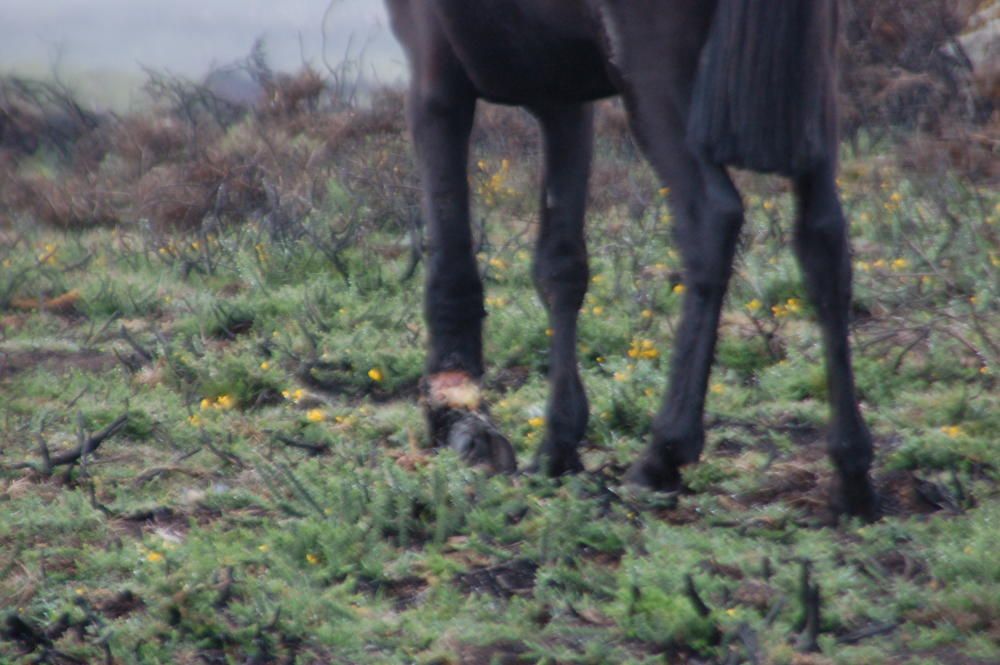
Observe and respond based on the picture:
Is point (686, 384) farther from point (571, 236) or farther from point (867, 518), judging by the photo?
point (571, 236)

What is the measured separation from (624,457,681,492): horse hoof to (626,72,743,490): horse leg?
2.5 inches

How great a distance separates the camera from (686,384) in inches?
153

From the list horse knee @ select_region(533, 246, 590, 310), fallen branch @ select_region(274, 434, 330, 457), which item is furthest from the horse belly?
fallen branch @ select_region(274, 434, 330, 457)

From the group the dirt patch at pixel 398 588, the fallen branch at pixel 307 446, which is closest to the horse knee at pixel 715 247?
the dirt patch at pixel 398 588

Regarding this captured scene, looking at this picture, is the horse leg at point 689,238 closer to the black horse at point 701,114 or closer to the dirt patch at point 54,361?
the black horse at point 701,114

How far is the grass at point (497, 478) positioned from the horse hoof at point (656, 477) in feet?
0.20

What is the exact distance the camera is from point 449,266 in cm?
494

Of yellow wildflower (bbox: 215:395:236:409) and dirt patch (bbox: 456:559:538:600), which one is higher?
yellow wildflower (bbox: 215:395:236:409)

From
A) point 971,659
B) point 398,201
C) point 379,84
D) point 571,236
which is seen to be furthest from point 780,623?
point 379,84

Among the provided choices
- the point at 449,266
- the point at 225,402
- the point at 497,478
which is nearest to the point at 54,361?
the point at 225,402

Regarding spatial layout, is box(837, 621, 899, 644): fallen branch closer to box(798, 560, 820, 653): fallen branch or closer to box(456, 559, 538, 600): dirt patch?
box(798, 560, 820, 653): fallen branch

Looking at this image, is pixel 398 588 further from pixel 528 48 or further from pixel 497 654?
pixel 528 48

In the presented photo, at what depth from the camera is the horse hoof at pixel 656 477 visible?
402 cm

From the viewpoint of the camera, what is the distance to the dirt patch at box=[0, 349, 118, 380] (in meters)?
6.68
